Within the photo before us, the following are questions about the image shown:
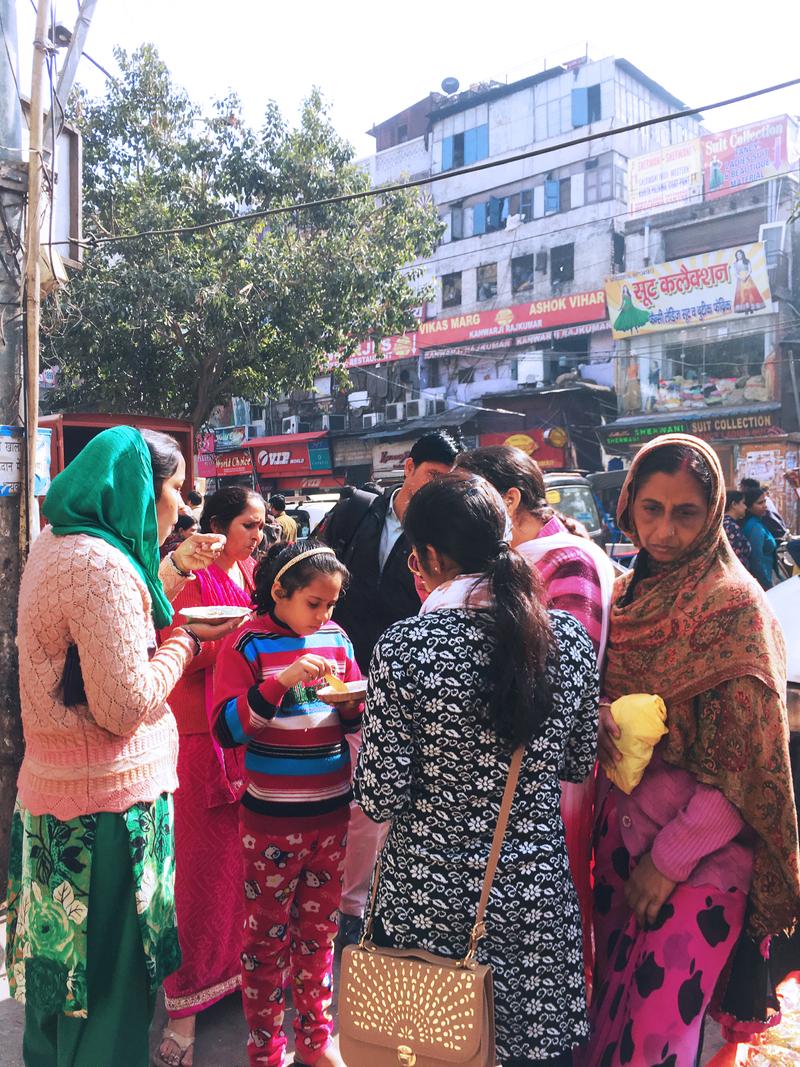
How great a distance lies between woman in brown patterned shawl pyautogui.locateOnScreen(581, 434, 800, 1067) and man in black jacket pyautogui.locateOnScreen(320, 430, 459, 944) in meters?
1.38

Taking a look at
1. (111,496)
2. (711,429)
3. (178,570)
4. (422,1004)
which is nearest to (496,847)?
(422,1004)

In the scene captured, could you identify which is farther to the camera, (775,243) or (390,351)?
(390,351)

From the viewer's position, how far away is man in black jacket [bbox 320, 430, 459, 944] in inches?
135

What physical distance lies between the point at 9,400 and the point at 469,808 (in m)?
3.10

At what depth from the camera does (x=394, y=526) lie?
354cm

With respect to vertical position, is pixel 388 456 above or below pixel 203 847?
above

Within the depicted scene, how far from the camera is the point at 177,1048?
2.56 metres

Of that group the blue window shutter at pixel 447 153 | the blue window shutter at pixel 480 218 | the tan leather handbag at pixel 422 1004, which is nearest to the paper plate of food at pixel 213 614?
the tan leather handbag at pixel 422 1004

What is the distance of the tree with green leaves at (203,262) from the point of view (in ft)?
43.9

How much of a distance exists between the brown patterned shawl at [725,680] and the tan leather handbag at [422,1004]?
0.55 meters

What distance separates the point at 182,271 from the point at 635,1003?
42.9 ft

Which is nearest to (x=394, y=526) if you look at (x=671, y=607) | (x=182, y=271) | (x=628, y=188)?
(x=671, y=607)

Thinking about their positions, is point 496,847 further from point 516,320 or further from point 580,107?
point 580,107

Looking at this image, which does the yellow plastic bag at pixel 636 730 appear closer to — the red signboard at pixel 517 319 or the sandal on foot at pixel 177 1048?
the sandal on foot at pixel 177 1048
